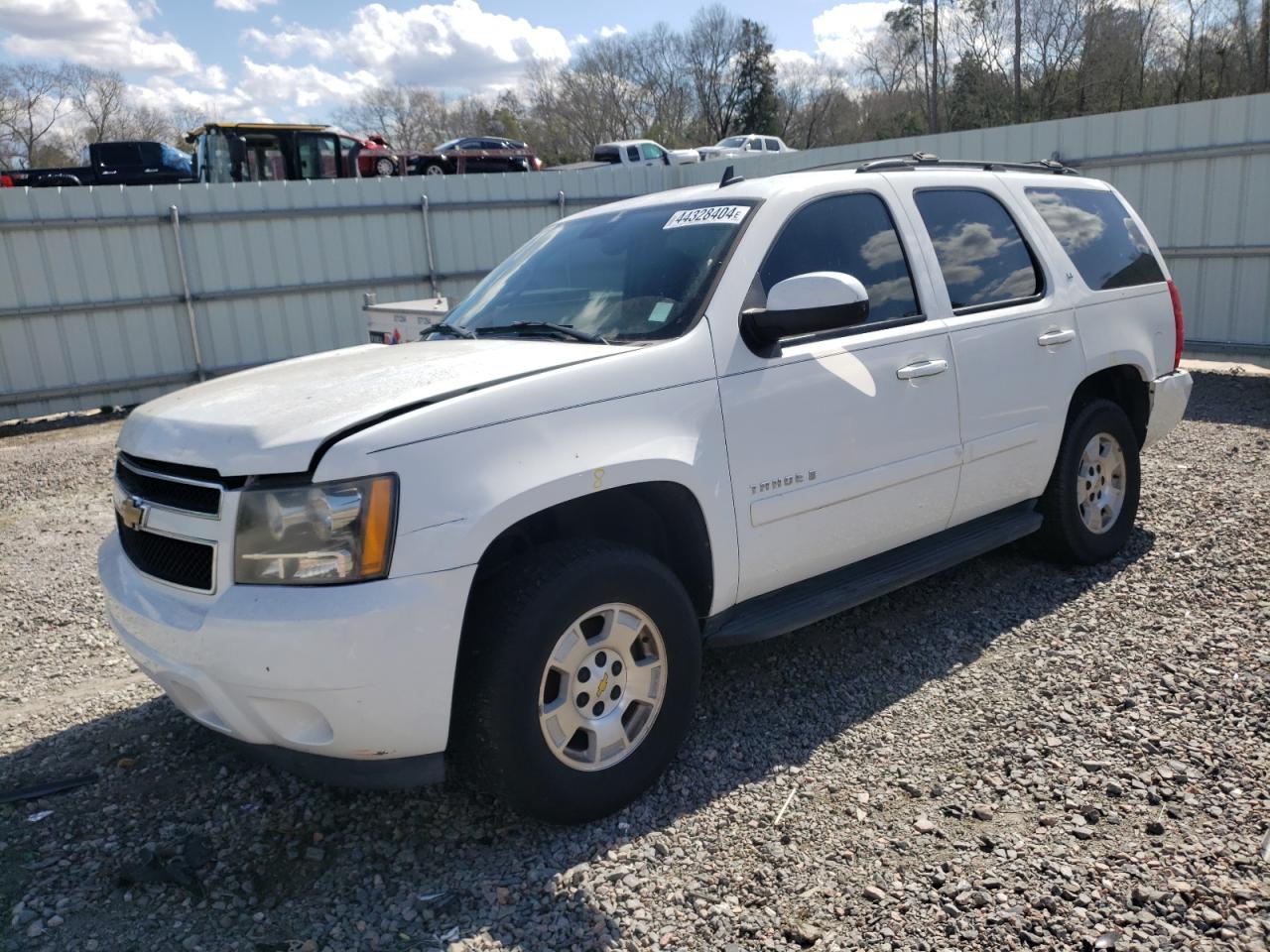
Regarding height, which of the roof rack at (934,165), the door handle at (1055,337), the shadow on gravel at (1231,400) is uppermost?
the roof rack at (934,165)

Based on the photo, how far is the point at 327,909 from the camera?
272 centimetres

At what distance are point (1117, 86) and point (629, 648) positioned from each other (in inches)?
1612

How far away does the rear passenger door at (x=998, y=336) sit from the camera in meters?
4.07

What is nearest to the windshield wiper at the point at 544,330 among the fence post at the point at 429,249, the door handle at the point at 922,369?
the door handle at the point at 922,369

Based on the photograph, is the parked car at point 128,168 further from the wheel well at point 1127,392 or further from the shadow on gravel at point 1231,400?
the wheel well at point 1127,392

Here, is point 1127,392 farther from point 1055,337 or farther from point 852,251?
point 852,251

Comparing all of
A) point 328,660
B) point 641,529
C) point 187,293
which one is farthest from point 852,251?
point 187,293

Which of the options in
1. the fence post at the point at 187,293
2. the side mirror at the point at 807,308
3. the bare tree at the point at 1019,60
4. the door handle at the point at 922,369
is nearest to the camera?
the side mirror at the point at 807,308

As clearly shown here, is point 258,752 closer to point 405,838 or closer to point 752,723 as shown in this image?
point 405,838

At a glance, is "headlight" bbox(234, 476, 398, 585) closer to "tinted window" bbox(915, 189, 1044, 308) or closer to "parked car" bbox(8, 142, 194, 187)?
"tinted window" bbox(915, 189, 1044, 308)

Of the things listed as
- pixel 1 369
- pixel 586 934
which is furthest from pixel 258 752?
pixel 1 369

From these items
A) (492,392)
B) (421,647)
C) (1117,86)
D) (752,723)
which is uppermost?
(1117,86)

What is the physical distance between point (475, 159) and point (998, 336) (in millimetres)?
26145

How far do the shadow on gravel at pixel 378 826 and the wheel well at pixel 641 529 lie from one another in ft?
2.18
